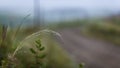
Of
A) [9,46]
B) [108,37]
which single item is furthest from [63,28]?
[9,46]

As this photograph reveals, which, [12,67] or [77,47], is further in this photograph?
[77,47]

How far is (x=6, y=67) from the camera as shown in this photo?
5.44 feet

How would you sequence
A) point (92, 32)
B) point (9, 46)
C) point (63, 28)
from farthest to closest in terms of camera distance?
point (63, 28)
point (92, 32)
point (9, 46)

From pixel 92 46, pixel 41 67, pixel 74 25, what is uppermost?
pixel 41 67

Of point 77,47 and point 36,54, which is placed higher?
point 36,54

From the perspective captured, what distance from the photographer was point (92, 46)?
1463cm

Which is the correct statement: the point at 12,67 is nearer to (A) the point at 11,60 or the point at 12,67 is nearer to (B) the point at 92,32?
(A) the point at 11,60

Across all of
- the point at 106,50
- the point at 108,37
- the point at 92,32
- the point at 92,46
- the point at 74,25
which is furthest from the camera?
the point at 74,25

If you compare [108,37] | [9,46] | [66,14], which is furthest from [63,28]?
[9,46]

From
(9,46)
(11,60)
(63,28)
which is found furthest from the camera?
(63,28)

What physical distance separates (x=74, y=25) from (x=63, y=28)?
192cm

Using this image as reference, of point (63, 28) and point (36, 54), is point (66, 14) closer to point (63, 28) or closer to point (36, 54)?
point (63, 28)

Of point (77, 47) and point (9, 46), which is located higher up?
point (9, 46)

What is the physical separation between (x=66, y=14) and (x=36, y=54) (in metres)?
19.4
